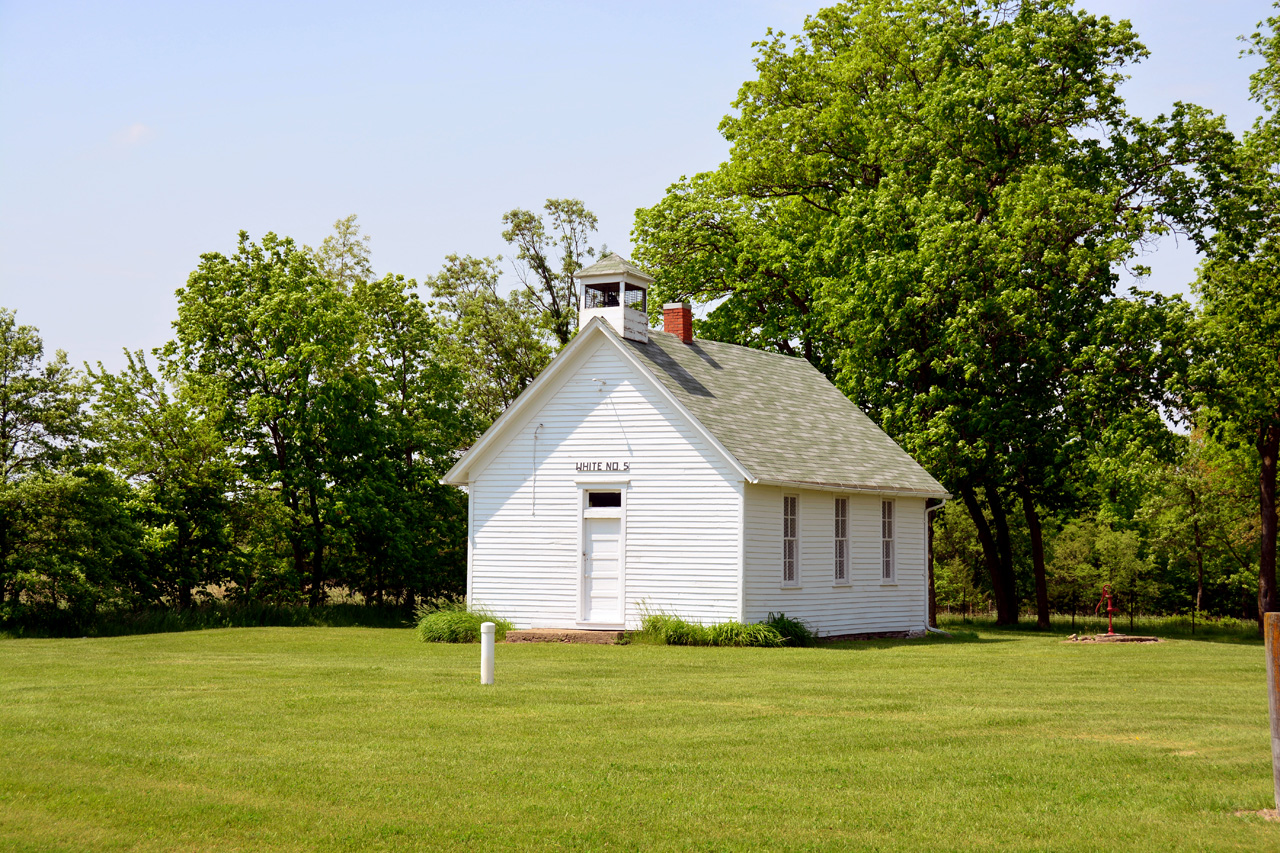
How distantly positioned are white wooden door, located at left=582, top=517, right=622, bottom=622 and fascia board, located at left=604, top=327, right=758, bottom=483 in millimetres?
2585

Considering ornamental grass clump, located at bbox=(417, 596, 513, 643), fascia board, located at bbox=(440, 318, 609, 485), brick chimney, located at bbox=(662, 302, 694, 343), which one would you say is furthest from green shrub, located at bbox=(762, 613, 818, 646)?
brick chimney, located at bbox=(662, 302, 694, 343)

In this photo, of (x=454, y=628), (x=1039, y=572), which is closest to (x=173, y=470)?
(x=454, y=628)

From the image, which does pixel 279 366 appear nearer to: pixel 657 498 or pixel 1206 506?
pixel 657 498

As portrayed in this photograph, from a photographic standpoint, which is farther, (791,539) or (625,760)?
(791,539)

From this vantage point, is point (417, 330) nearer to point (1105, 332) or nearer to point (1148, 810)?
point (1105, 332)

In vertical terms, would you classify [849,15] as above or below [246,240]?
above

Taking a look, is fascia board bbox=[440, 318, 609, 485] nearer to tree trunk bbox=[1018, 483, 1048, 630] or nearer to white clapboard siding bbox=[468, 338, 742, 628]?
white clapboard siding bbox=[468, 338, 742, 628]

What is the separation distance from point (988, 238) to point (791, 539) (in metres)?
9.81

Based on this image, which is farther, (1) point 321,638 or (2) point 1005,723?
(1) point 321,638

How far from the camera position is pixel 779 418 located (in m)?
28.3

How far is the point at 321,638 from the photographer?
1057 inches

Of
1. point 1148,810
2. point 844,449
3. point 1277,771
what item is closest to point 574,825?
point 1148,810

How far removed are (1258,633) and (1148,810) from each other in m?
32.0

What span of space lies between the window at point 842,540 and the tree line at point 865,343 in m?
5.11
